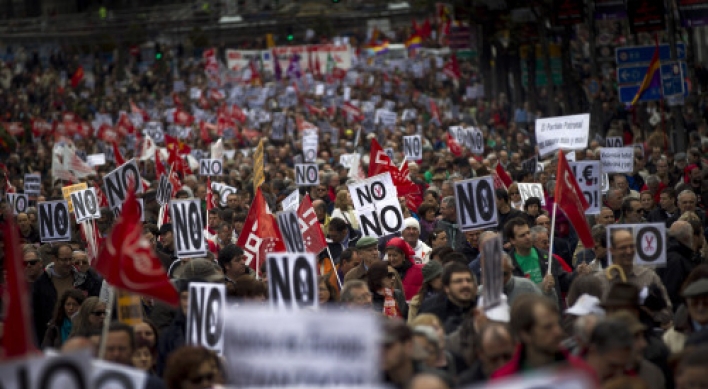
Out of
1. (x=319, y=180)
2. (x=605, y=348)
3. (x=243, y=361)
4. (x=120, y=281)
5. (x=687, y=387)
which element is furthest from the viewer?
(x=319, y=180)

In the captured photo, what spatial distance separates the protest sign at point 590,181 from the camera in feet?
48.8

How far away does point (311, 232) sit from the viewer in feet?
44.3

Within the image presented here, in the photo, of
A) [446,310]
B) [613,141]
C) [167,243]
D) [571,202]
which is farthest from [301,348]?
[613,141]

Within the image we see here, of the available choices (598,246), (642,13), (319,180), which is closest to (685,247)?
(598,246)

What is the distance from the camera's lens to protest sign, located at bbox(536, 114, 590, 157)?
1647 cm

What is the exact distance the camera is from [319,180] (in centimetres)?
2258

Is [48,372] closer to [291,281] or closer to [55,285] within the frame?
[291,281]

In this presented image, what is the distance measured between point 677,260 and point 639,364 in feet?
12.4

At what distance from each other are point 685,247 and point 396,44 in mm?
62004

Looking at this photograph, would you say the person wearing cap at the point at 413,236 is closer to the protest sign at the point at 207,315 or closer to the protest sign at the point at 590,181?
the protest sign at the point at 590,181

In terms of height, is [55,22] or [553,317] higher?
[55,22]

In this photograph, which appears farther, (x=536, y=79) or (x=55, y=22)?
(x=55, y=22)

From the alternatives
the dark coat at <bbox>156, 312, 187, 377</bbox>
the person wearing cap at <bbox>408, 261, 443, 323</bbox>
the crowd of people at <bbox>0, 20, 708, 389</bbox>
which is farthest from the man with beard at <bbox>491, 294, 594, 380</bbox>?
the person wearing cap at <bbox>408, 261, 443, 323</bbox>

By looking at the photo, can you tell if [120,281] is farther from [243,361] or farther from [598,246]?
[598,246]
